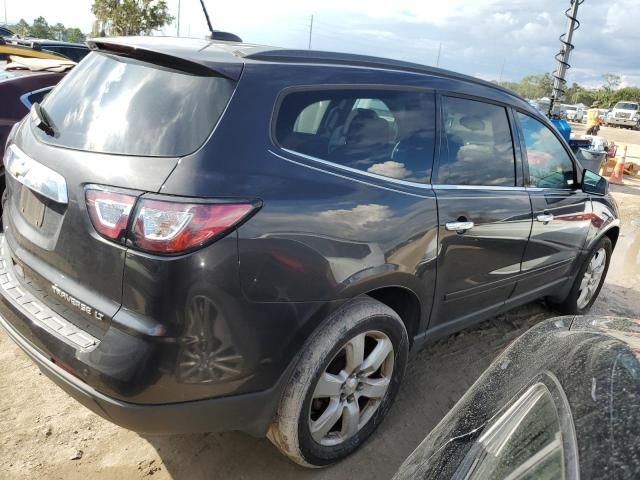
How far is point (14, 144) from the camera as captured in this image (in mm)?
2627

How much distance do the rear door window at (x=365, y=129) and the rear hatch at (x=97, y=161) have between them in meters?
0.33

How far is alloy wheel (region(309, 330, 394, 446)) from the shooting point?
95.0 inches

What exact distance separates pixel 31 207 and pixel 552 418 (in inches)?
84.8

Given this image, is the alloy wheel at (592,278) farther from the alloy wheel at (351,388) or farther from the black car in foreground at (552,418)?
the black car in foreground at (552,418)

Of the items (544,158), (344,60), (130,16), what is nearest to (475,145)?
(544,158)

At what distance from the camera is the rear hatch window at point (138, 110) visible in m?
1.98

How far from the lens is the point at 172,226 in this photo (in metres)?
1.83

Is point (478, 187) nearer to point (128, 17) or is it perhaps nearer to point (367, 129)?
point (367, 129)

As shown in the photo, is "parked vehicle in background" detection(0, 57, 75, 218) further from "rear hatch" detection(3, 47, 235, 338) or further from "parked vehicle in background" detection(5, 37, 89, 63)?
"parked vehicle in background" detection(5, 37, 89, 63)

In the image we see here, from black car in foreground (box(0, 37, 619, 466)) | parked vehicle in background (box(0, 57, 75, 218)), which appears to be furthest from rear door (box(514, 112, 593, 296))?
parked vehicle in background (box(0, 57, 75, 218))

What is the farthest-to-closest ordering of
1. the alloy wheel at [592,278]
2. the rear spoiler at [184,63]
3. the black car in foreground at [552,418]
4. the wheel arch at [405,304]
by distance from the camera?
1. the alloy wheel at [592,278]
2. the wheel arch at [405,304]
3. the rear spoiler at [184,63]
4. the black car in foreground at [552,418]

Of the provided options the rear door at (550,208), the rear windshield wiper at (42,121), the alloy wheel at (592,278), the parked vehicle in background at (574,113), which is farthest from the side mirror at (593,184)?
the parked vehicle in background at (574,113)

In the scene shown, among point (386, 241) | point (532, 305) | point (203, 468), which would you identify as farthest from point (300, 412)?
point (532, 305)

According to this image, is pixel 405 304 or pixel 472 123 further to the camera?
pixel 472 123
